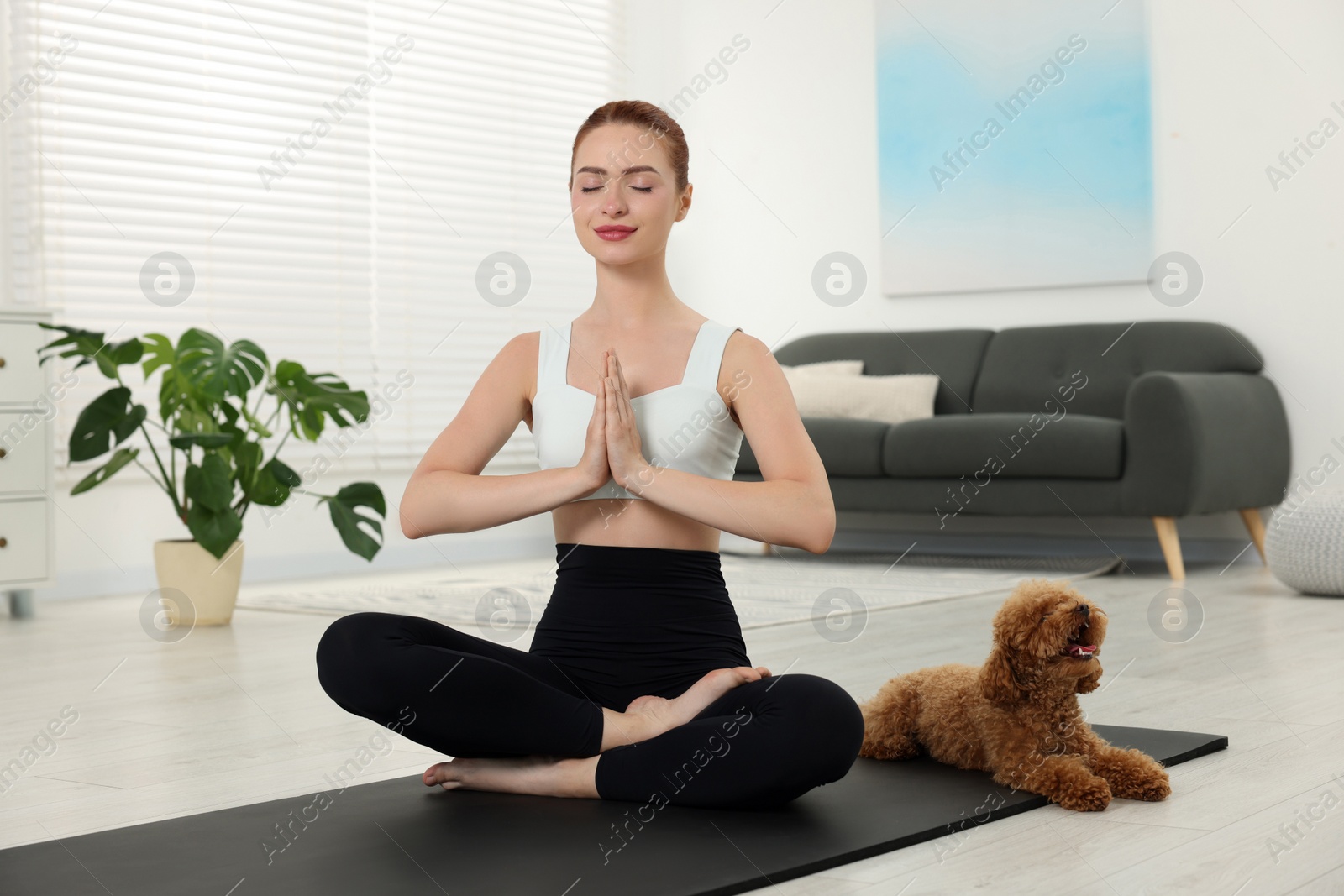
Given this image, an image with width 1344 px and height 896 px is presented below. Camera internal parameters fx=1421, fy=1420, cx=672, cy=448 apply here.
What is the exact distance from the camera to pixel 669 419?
73.4 inches

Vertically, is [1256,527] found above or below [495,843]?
below

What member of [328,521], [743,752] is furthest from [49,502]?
[743,752]

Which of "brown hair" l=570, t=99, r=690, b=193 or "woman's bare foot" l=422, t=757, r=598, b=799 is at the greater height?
"brown hair" l=570, t=99, r=690, b=193

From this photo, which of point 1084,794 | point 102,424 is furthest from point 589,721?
point 102,424

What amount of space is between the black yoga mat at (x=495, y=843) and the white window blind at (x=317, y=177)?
3212mm

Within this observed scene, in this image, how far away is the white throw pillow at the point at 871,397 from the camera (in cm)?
542

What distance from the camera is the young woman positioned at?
Result: 173cm

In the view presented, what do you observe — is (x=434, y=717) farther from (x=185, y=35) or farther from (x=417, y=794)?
(x=185, y=35)

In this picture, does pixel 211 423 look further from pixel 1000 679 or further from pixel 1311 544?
pixel 1311 544

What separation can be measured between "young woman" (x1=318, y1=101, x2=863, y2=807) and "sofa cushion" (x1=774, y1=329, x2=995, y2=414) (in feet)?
12.1

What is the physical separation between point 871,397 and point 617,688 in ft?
12.3

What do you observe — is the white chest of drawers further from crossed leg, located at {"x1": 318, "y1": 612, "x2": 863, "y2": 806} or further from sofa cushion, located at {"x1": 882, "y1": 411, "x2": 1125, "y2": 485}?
sofa cushion, located at {"x1": 882, "y1": 411, "x2": 1125, "y2": 485}

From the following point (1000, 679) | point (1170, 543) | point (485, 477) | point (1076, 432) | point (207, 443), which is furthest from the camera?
point (1076, 432)

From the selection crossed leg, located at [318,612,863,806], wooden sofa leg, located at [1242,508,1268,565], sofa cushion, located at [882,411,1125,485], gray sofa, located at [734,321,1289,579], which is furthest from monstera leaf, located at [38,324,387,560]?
wooden sofa leg, located at [1242,508,1268,565]
